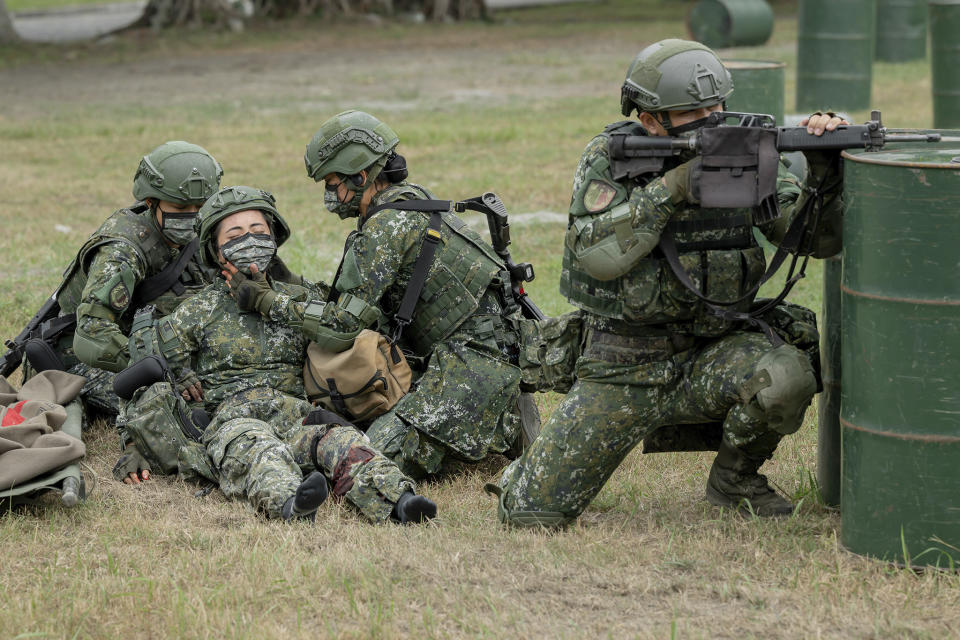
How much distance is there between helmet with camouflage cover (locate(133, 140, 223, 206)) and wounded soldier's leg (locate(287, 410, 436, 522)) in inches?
54.8

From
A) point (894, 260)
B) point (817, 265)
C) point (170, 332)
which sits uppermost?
point (894, 260)

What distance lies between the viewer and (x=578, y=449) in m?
4.70

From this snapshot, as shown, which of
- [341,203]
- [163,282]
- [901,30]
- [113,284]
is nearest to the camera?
[341,203]

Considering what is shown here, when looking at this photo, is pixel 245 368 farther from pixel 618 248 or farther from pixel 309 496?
pixel 618 248

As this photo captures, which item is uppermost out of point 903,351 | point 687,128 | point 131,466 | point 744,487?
point 687,128

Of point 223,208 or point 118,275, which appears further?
point 118,275

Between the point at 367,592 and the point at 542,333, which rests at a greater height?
the point at 542,333

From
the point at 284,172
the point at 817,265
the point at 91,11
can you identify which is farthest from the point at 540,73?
the point at 91,11

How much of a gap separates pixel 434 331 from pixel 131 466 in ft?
4.83

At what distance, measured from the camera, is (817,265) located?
9.65m

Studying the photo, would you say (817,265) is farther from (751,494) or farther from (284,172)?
(284,172)

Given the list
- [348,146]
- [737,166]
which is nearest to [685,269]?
[737,166]

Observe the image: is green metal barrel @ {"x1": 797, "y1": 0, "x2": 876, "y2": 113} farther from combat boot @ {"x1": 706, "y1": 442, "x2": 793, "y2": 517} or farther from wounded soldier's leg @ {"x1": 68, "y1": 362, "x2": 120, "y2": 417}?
combat boot @ {"x1": 706, "y1": 442, "x2": 793, "y2": 517}

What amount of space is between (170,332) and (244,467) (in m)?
0.89
